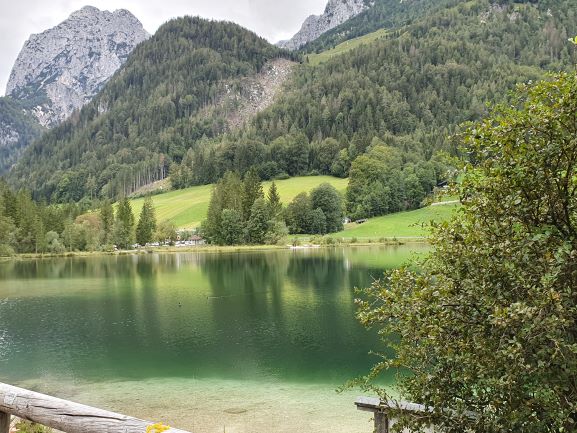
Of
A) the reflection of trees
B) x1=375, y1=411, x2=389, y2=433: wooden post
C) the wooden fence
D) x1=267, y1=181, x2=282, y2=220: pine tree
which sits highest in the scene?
x1=267, y1=181, x2=282, y2=220: pine tree

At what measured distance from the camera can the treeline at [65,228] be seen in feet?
427

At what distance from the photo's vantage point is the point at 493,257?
7680mm

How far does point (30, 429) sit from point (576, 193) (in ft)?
53.7

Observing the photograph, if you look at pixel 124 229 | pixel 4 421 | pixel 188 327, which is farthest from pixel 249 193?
pixel 4 421

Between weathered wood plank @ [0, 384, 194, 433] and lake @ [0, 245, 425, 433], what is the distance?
6618 millimetres

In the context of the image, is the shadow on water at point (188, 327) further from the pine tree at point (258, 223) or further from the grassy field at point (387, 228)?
the grassy field at point (387, 228)

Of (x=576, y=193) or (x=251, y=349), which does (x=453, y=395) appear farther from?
(x=251, y=349)

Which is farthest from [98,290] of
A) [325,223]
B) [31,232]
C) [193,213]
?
[193,213]

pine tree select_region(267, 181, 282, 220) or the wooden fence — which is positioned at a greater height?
pine tree select_region(267, 181, 282, 220)

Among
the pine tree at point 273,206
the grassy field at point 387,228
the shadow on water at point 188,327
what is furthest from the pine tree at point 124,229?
the shadow on water at point 188,327

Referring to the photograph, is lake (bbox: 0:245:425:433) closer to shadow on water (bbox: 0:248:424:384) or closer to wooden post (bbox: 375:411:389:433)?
shadow on water (bbox: 0:248:424:384)

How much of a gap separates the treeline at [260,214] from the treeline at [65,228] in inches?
707

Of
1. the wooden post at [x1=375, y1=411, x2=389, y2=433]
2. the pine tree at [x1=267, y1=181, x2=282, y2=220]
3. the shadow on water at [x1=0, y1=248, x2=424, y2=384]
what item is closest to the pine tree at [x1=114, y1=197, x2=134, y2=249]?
the pine tree at [x1=267, y1=181, x2=282, y2=220]

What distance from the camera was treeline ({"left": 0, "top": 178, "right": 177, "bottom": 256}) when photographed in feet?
427
